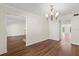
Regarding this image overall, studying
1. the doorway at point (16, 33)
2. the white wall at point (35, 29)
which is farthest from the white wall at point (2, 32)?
the white wall at point (35, 29)

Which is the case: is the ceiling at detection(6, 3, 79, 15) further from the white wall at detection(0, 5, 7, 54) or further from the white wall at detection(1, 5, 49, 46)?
the white wall at detection(1, 5, 49, 46)

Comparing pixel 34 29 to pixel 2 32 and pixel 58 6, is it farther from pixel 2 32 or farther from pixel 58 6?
pixel 58 6

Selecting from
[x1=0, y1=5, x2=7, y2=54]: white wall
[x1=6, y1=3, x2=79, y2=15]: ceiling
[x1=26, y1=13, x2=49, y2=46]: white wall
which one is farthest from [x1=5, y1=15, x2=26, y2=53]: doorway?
[x1=6, y1=3, x2=79, y2=15]: ceiling

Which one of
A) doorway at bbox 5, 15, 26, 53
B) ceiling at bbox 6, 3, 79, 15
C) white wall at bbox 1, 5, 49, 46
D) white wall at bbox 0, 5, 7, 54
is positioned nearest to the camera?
ceiling at bbox 6, 3, 79, 15

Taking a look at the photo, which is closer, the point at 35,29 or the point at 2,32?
the point at 2,32

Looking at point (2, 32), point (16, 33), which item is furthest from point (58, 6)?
point (16, 33)

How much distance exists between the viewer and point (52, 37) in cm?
256

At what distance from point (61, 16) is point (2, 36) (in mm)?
1895

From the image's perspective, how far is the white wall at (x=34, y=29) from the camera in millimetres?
3016

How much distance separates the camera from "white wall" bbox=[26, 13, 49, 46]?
3016 millimetres

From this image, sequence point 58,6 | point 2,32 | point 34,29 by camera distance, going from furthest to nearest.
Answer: point 34,29 → point 2,32 → point 58,6

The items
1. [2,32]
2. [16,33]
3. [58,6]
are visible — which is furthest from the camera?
[16,33]

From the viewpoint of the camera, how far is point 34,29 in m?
3.21

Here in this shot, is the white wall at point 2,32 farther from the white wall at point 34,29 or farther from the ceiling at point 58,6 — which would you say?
the white wall at point 34,29
